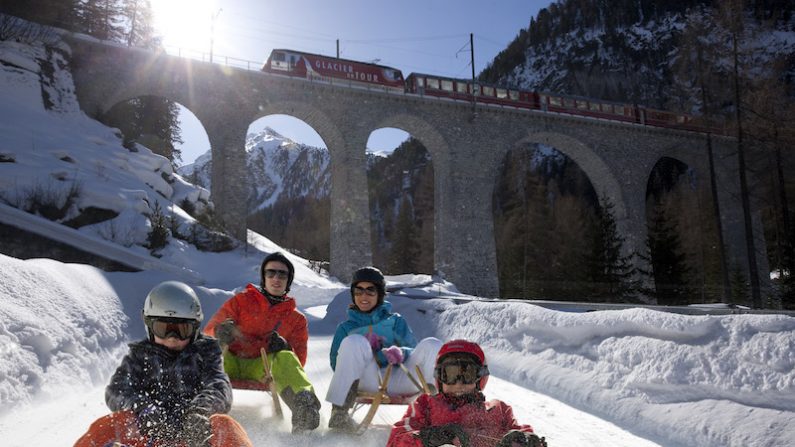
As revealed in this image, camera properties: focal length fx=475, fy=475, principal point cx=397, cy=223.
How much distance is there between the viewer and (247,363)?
322cm

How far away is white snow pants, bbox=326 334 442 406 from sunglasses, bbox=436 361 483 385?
718 mm

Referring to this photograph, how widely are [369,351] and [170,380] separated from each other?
1.16m

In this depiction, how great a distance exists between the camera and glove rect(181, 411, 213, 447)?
1.72 meters

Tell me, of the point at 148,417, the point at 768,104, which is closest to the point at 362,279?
the point at 148,417

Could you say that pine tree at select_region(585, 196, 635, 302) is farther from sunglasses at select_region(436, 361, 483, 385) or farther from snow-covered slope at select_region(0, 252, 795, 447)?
sunglasses at select_region(436, 361, 483, 385)

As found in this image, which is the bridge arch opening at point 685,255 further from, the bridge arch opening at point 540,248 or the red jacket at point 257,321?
the red jacket at point 257,321

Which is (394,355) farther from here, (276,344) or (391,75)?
(391,75)

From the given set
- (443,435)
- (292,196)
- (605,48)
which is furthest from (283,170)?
(443,435)

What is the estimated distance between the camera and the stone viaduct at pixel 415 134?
57.4ft

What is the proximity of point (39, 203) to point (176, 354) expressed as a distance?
9920 mm

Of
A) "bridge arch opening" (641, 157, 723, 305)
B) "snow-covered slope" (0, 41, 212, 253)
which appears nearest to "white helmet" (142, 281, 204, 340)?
"snow-covered slope" (0, 41, 212, 253)

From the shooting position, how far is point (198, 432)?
173 cm

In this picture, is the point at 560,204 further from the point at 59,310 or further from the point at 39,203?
the point at 59,310

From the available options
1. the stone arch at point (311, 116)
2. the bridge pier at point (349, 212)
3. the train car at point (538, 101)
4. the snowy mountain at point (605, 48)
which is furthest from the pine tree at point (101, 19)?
the snowy mountain at point (605, 48)
